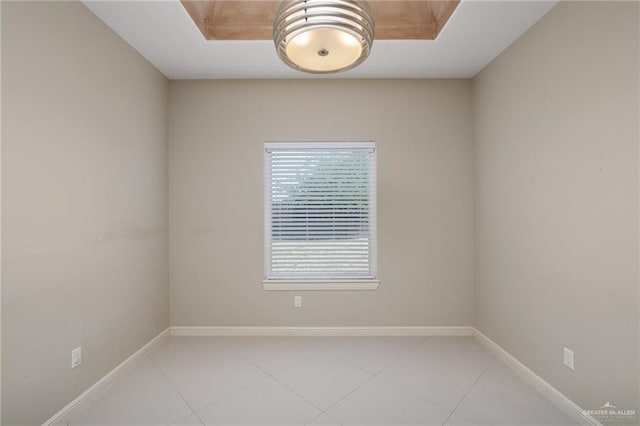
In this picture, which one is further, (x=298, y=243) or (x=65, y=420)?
(x=298, y=243)

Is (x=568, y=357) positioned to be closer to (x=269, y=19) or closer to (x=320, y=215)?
(x=320, y=215)

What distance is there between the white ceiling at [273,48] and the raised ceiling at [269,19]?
0.06m

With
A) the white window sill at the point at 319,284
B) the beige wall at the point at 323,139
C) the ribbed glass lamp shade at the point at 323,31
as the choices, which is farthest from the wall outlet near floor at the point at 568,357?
the ribbed glass lamp shade at the point at 323,31

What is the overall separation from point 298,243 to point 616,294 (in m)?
2.37

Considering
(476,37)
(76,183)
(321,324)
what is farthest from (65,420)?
(476,37)

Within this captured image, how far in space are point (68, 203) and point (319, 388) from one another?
212 cm

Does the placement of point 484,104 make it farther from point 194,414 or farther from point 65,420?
point 65,420

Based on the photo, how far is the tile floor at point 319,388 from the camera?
1797mm

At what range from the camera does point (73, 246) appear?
1.83 m

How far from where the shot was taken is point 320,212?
2.98m

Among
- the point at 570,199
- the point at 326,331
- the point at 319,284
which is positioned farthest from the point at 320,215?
the point at 570,199

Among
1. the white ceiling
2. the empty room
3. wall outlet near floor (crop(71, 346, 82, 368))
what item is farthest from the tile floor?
the white ceiling

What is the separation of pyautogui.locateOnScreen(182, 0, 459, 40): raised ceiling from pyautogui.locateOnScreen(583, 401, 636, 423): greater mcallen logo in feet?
8.82

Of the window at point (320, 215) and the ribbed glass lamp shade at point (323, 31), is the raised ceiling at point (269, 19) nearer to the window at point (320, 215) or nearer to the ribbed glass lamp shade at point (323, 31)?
the window at point (320, 215)
